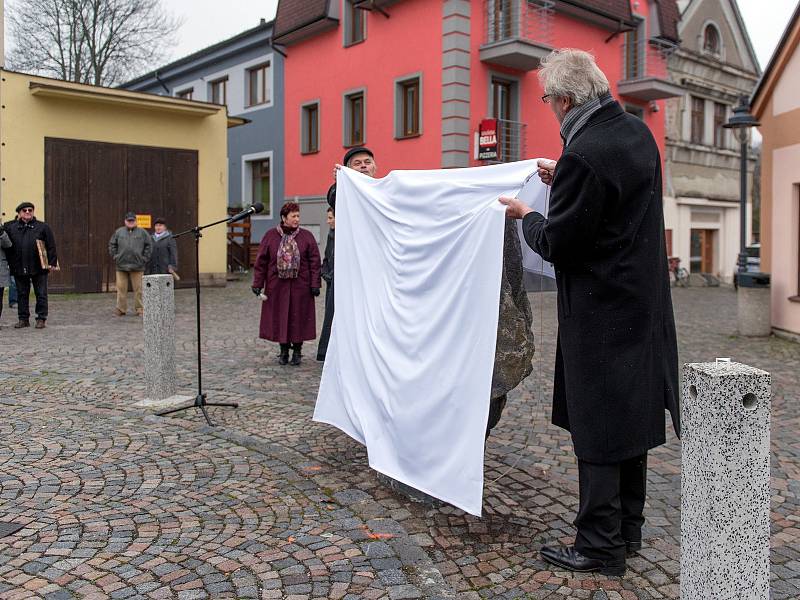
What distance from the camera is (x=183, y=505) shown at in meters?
4.36

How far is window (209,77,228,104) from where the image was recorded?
30755mm

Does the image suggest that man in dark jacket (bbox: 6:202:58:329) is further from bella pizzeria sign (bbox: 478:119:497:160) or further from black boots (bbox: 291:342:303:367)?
bella pizzeria sign (bbox: 478:119:497:160)

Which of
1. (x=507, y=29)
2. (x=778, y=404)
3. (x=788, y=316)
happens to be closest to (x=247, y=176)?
(x=507, y=29)

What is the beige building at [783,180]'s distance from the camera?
11812 millimetres

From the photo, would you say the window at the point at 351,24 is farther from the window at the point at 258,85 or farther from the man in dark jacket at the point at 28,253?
the man in dark jacket at the point at 28,253

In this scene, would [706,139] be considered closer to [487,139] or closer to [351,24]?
[487,139]

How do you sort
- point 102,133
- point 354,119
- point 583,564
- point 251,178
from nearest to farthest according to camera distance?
point 583,564 → point 102,133 → point 354,119 → point 251,178

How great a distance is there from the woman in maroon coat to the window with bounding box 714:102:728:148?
81.1 ft

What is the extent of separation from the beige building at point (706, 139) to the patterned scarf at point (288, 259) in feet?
68.2

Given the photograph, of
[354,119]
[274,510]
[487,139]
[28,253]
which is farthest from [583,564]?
[354,119]

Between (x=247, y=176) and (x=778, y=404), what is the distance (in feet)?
83.5

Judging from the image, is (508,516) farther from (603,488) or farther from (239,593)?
(239,593)

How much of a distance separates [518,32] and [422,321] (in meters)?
18.4

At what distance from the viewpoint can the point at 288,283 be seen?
9.21 metres
